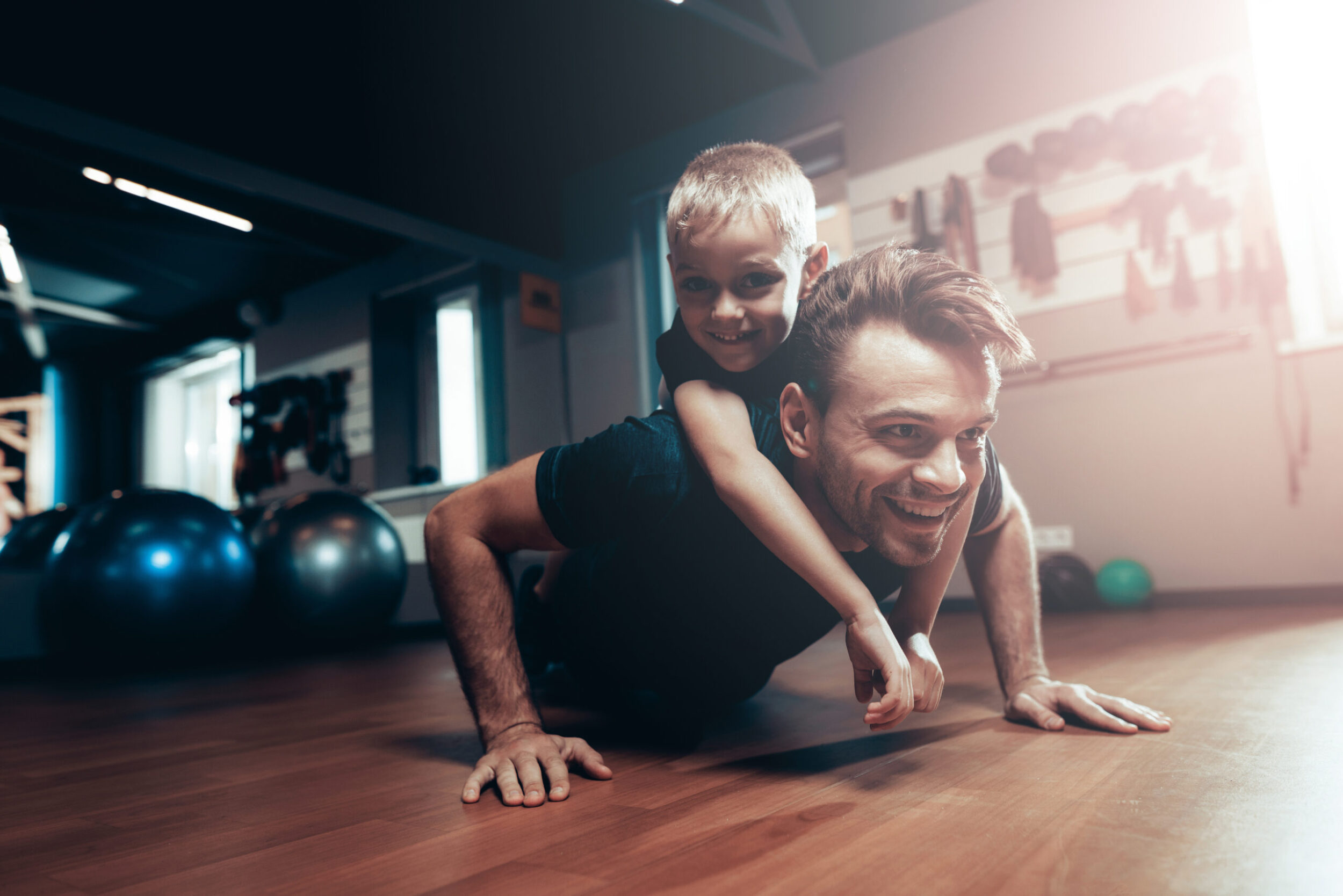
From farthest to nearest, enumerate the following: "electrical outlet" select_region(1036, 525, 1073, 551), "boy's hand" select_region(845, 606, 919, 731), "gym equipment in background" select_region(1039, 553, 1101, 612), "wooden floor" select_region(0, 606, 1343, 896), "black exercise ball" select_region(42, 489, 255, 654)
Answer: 1. "electrical outlet" select_region(1036, 525, 1073, 551)
2. "gym equipment in background" select_region(1039, 553, 1101, 612)
3. "black exercise ball" select_region(42, 489, 255, 654)
4. "boy's hand" select_region(845, 606, 919, 731)
5. "wooden floor" select_region(0, 606, 1343, 896)

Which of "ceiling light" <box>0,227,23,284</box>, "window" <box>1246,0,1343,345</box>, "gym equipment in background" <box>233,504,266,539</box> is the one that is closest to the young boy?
"window" <box>1246,0,1343,345</box>

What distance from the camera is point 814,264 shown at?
113 centimetres

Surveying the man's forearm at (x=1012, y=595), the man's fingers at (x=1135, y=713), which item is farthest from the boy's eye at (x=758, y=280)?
the man's fingers at (x=1135, y=713)

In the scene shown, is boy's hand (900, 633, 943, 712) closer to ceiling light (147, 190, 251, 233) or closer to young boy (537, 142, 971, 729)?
young boy (537, 142, 971, 729)

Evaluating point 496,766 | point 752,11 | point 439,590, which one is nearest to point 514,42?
point 752,11

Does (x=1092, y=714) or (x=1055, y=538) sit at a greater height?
(x=1055, y=538)

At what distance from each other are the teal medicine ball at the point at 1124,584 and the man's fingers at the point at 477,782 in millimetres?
2793

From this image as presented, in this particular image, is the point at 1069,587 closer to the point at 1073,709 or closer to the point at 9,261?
the point at 1073,709

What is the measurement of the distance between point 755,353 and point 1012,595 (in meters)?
0.58

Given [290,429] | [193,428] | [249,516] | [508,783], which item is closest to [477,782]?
[508,783]

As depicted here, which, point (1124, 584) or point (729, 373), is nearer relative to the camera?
point (729, 373)

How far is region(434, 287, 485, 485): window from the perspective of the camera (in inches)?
222

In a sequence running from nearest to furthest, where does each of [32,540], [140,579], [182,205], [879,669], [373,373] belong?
[879,669] < [140,579] < [32,540] < [182,205] < [373,373]

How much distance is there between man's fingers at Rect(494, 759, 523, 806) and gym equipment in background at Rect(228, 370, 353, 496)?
208 inches
